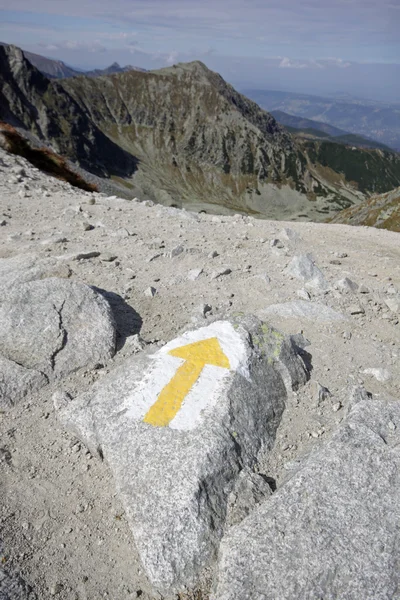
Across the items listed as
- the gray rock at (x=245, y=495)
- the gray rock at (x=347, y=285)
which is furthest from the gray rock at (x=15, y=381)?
the gray rock at (x=347, y=285)

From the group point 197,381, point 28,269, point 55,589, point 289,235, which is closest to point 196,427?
point 197,381

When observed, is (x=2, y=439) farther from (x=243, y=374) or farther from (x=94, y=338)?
(x=243, y=374)

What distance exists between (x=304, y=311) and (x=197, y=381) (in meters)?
5.46

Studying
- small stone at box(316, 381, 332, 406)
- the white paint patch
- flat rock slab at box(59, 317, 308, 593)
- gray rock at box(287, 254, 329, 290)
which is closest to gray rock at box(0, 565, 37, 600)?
flat rock slab at box(59, 317, 308, 593)

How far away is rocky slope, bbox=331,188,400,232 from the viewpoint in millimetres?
70375

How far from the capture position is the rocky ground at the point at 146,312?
6172mm

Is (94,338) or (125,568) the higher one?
(94,338)

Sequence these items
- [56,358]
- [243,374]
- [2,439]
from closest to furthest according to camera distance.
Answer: [2,439] → [243,374] → [56,358]

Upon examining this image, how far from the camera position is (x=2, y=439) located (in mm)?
7762

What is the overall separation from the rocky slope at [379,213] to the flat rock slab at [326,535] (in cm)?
6780

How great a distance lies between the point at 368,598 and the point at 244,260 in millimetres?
11320

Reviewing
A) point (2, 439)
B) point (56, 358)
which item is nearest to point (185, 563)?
point (2, 439)

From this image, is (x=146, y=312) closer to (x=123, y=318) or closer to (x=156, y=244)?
(x=123, y=318)

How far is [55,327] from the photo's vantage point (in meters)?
9.62
